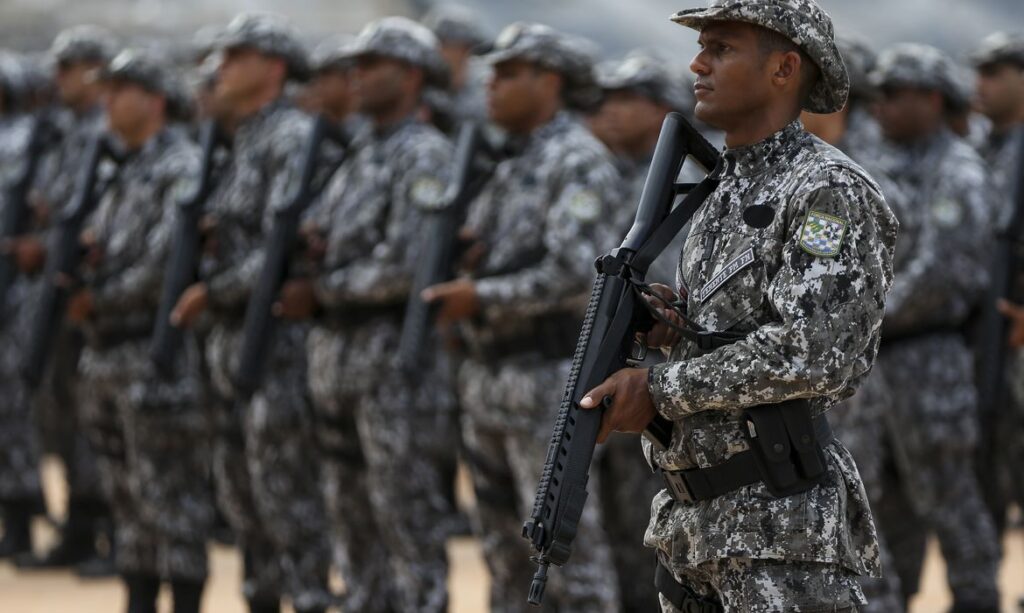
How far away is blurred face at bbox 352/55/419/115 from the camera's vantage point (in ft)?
21.8

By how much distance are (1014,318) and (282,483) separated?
2954 mm

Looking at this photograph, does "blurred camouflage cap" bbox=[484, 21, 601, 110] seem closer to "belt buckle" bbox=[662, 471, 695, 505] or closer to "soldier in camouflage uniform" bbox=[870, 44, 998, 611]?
"soldier in camouflage uniform" bbox=[870, 44, 998, 611]

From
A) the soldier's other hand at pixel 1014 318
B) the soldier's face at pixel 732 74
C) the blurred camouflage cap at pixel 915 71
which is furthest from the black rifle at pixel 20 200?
the soldier's face at pixel 732 74

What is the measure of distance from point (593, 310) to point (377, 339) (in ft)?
10.2

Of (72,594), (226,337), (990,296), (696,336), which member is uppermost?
(696,336)

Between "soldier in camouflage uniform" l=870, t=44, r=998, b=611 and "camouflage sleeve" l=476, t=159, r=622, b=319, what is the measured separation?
1616 millimetres

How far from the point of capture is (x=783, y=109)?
340 centimetres

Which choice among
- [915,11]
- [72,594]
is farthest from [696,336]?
[915,11]

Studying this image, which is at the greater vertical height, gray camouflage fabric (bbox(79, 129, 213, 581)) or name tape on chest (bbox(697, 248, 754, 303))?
name tape on chest (bbox(697, 248, 754, 303))

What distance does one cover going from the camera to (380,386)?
6301mm

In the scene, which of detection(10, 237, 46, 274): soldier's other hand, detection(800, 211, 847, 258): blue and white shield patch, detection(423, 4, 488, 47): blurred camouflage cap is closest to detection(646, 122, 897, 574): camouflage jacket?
detection(800, 211, 847, 258): blue and white shield patch

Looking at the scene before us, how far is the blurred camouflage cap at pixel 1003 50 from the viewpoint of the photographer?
771cm

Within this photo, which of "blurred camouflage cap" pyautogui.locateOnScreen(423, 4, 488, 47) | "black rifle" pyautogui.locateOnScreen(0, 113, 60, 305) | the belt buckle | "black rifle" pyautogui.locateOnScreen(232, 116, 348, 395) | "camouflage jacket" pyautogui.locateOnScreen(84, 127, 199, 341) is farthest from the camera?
"blurred camouflage cap" pyautogui.locateOnScreen(423, 4, 488, 47)

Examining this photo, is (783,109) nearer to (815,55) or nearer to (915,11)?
(815,55)
